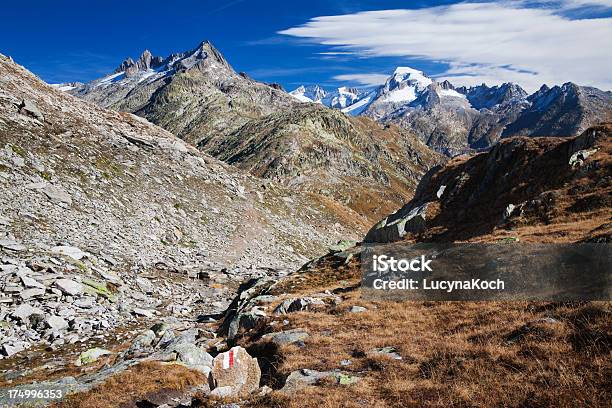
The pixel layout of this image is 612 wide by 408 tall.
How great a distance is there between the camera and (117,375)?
1755 centimetres

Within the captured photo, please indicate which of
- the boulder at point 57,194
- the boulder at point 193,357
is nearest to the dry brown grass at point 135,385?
the boulder at point 193,357

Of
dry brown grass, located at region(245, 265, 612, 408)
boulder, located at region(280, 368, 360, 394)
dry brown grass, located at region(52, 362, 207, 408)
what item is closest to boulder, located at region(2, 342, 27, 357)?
dry brown grass, located at region(52, 362, 207, 408)

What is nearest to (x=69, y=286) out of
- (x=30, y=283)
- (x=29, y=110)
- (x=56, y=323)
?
(x=30, y=283)

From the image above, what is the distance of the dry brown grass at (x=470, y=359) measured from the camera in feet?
34.3

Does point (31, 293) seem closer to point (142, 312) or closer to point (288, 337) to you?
point (142, 312)

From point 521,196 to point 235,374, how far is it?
104ft

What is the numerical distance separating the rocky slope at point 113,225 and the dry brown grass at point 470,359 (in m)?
15.8

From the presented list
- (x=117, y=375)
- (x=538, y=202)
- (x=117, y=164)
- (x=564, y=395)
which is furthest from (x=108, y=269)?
(x=538, y=202)

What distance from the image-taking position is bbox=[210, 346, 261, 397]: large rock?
14476 mm

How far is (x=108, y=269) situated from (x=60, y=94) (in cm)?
4707

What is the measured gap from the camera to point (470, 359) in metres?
13.3

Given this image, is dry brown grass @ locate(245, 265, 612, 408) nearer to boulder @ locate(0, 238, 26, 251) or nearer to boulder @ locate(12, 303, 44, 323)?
boulder @ locate(12, 303, 44, 323)

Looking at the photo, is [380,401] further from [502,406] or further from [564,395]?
[564,395]

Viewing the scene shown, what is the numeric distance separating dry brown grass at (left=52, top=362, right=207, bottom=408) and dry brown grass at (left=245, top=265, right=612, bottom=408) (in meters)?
4.56
